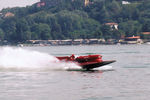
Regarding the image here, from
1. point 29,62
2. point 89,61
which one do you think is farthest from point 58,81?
point 29,62

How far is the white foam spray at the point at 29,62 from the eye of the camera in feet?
178

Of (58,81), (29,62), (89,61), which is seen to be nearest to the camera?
(58,81)

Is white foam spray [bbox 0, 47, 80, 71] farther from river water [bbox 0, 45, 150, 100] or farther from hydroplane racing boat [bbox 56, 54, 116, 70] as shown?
hydroplane racing boat [bbox 56, 54, 116, 70]

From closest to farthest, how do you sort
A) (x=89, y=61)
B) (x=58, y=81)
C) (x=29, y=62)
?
(x=58, y=81)
(x=89, y=61)
(x=29, y=62)

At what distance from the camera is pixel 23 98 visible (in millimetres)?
36250

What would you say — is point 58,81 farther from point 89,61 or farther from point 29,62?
point 29,62

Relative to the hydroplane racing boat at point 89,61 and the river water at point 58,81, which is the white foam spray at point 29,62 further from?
the hydroplane racing boat at point 89,61

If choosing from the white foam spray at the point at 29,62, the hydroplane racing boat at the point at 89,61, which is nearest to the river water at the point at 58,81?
the white foam spray at the point at 29,62

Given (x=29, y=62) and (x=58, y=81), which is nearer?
(x=58, y=81)

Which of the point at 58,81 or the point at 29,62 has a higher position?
the point at 29,62

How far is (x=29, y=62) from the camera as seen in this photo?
2205 inches

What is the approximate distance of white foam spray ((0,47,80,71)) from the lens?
2133 inches

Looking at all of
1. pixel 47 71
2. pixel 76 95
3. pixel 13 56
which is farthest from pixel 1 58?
pixel 76 95

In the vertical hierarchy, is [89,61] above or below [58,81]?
above
